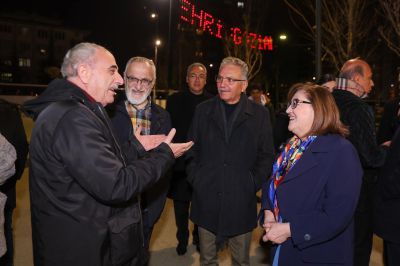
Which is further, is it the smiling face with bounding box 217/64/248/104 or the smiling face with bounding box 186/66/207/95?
the smiling face with bounding box 186/66/207/95

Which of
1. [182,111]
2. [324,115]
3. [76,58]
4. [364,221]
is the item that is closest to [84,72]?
[76,58]

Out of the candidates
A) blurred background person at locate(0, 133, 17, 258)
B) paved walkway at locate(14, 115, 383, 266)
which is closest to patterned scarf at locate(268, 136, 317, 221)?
blurred background person at locate(0, 133, 17, 258)

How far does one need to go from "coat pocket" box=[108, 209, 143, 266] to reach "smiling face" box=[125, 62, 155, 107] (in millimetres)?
1468

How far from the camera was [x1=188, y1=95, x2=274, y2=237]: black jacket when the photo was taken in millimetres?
3518

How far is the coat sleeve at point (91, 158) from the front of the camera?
1.99 metres

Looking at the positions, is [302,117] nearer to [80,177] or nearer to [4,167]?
[80,177]

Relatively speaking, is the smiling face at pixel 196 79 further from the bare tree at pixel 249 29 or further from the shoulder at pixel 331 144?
the bare tree at pixel 249 29

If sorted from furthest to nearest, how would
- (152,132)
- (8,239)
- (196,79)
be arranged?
(196,79) < (8,239) < (152,132)

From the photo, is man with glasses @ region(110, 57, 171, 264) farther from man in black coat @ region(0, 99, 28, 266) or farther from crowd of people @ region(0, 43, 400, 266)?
man in black coat @ region(0, 99, 28, 266)

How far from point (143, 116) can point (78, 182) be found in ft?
5.15

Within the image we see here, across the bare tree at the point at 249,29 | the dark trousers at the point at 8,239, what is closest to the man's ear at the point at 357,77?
the dark trousers at the point at 8,239

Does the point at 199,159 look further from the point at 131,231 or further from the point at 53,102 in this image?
the point at 53,102

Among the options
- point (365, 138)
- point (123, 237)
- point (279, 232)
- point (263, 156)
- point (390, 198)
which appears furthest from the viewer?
point (263, 156)

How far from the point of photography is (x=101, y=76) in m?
2.36
